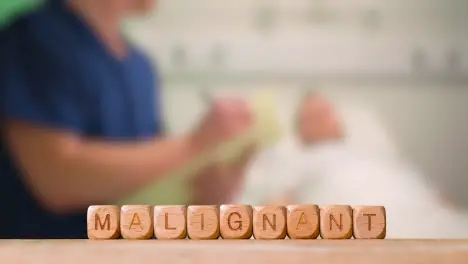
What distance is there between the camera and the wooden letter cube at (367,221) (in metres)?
1.21

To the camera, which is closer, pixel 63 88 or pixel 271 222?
pixel 271 222

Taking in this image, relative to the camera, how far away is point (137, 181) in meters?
1.83

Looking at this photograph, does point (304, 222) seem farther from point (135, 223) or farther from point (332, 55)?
point (332, 55)

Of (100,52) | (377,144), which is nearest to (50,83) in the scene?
(100,52)

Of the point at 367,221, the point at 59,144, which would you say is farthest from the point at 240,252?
the point at 59,144

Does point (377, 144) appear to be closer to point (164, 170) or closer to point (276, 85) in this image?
point (276, 85)

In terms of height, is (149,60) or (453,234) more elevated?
(149,60)

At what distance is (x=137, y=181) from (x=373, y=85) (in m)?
0.61

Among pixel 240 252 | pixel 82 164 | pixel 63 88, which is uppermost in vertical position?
pixel 63 88

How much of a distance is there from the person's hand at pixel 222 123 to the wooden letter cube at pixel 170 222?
612 millimetres

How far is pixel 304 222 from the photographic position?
1209 millimetres

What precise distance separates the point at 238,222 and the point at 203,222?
56 mm

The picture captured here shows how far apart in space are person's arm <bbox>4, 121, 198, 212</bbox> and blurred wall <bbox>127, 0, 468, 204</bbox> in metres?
0.09

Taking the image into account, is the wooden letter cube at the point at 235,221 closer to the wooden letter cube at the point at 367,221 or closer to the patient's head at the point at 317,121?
the wooden letter cube at the point at 367,221
